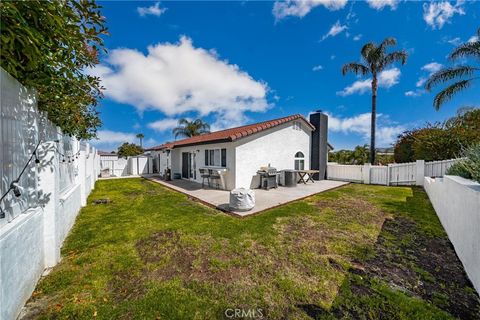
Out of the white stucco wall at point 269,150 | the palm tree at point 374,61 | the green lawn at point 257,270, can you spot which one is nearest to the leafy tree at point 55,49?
the green lawn at point 257,270

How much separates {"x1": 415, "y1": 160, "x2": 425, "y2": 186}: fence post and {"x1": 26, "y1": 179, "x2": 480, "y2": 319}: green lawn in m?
7.37

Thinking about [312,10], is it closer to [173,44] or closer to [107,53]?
[173,44]

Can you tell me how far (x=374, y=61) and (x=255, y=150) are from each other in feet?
47.9

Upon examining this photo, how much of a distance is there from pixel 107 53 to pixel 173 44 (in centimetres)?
919

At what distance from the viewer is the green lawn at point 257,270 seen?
8.60ft

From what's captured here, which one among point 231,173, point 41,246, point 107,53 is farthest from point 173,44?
point 41,246

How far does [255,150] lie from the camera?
427 inches

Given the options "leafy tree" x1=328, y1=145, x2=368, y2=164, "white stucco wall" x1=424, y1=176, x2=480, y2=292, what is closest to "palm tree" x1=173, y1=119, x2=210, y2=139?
"leafy tree" x1=328, y1=145, x2=368, y2=164

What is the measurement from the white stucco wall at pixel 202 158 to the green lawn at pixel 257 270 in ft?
13.4

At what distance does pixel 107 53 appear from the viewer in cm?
322

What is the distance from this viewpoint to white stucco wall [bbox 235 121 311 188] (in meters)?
10.3

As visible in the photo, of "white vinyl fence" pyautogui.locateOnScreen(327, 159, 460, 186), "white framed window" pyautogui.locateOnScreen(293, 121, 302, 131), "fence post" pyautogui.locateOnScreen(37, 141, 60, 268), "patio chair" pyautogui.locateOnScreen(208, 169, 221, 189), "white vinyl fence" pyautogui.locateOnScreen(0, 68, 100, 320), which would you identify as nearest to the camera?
"white vinyl fence" pyautogui.locateOnScreen(0, 68, 100, 320)
